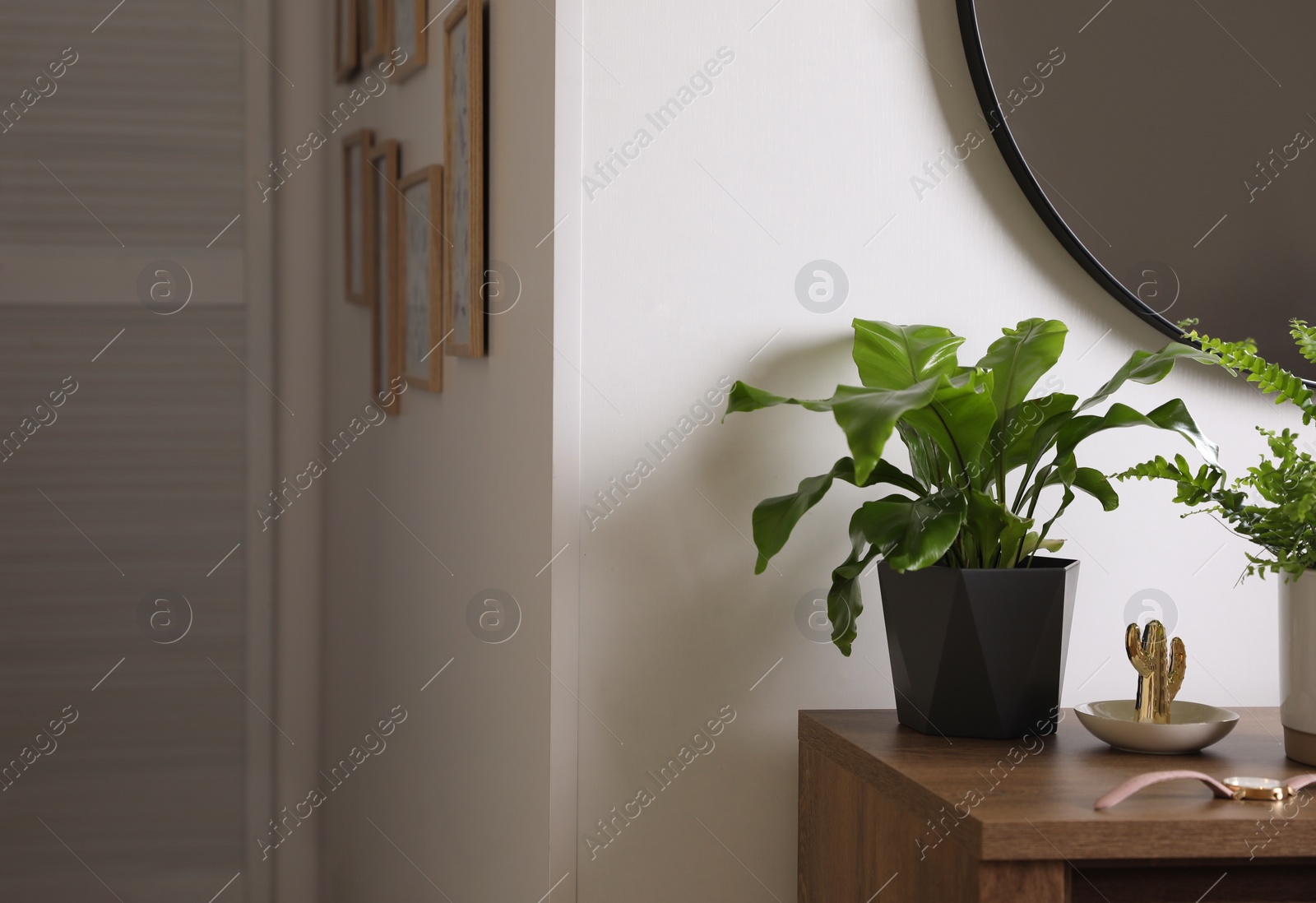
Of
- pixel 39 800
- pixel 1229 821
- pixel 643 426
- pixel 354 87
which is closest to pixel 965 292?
pixel 643 426

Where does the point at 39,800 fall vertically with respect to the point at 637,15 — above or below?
below

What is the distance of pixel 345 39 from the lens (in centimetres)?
218

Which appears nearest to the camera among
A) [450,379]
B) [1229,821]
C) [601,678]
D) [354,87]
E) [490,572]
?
[1229,821]

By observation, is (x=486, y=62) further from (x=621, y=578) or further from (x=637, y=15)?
(x=621, y=578)

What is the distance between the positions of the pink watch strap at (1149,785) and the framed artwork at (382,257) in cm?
146

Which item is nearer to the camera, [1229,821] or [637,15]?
[1229,821]

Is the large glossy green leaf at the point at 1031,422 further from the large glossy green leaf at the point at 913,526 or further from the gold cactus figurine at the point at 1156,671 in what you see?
the gold cactus figurine at the point at 1156,671

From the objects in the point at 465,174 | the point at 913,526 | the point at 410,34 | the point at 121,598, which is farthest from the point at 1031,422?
the point at 121,598

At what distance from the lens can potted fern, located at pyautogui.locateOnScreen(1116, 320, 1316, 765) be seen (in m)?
0.88

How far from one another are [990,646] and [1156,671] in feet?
0.51

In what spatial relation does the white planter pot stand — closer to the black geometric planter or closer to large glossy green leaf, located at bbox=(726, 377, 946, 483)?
the black geometric planter

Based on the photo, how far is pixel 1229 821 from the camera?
74 centimetres

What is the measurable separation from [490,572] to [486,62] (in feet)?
2.13

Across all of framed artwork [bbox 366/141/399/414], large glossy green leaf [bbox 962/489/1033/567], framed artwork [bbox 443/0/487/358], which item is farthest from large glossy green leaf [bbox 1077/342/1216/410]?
framed artwork [bbox 366/141/399/414]
